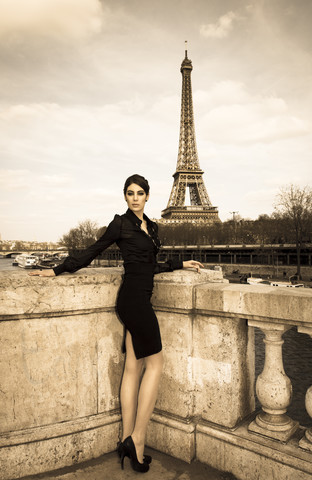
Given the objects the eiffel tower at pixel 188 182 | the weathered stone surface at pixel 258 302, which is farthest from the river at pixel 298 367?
the eiffel tower at pixel 188 182

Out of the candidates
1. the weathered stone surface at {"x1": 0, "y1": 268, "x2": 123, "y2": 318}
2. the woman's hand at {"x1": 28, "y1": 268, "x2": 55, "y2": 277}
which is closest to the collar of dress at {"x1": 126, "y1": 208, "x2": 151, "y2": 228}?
the weathered stone surface at {"x1": 0, "y1": 268, "x2": 123, "y2": 318}

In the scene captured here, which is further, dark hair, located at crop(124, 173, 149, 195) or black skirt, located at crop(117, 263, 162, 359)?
dark hair, located at crop(124, 173, 149, 195)

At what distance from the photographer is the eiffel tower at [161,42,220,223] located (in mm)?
77062

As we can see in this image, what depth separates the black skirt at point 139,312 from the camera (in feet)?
8.12

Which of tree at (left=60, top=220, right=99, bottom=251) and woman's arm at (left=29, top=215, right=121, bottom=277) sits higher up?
tree at (left=60, top=220, right=99, bottom=251)

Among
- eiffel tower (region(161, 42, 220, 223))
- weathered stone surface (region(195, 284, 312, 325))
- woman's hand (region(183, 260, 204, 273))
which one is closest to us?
weathered stone surface (region(195, 284, 312, 325))

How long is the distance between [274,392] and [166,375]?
2.79 ft

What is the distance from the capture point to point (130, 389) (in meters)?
2.62

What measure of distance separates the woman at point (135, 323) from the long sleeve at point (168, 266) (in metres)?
0.02

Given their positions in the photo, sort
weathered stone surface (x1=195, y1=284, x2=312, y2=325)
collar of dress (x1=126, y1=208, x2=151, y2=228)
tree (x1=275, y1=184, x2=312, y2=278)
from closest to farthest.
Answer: weathered stone surface (x1=195, y1=284, x2=312, y2=325), collar of dress (x1=126, y1=208, x2=151, y2=228), tree (x1=275, y1=184, x2=312, y2=278)

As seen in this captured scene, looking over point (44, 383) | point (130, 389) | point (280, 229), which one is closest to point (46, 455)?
point (44, 383)

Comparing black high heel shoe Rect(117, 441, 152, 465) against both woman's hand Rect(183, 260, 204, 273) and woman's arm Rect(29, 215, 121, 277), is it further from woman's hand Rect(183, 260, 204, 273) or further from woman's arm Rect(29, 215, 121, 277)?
woman's hand Rect(183, 260, 204, 273)

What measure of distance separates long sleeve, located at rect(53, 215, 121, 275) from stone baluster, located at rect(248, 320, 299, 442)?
3.77ft

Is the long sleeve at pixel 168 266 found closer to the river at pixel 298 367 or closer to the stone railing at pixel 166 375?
the stone railing at pixel 166 375
